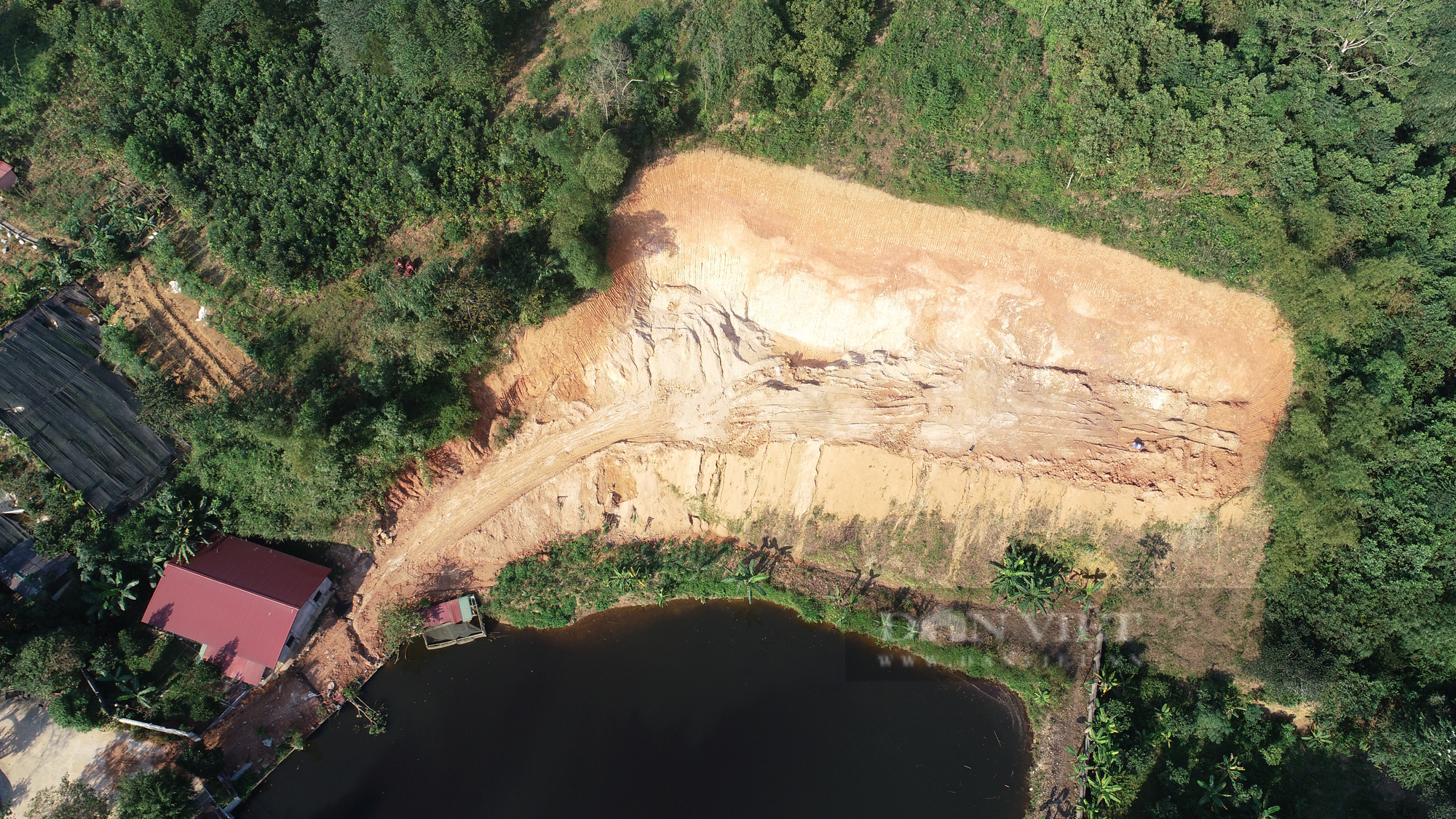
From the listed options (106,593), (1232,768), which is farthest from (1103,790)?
(106,593)

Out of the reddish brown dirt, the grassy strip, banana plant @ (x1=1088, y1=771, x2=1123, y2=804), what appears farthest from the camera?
the grassy strip

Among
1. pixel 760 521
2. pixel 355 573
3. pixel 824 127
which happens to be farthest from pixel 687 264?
pixel 355 573

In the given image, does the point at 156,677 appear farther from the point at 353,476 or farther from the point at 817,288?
the point at 817,288

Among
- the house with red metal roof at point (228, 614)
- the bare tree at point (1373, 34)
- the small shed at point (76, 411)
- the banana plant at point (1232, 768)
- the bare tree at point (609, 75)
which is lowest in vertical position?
the banana plant at point (1232, 768)

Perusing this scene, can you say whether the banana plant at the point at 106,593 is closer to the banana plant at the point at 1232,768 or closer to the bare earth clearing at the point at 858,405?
the bare earth clearing at the point at 858,405

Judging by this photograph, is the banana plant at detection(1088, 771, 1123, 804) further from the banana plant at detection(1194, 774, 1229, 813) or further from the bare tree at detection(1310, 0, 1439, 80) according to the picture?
the bare tree at detection(1310, 0, 1439, 80)

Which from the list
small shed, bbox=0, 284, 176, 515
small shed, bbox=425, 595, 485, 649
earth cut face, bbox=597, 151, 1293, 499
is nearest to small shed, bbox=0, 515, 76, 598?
small shed, bbox=0, 284, 176, 515

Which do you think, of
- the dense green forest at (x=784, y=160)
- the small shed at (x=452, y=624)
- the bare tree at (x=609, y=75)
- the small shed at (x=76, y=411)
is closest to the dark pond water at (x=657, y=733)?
the small shed at (x=452, y=624)
